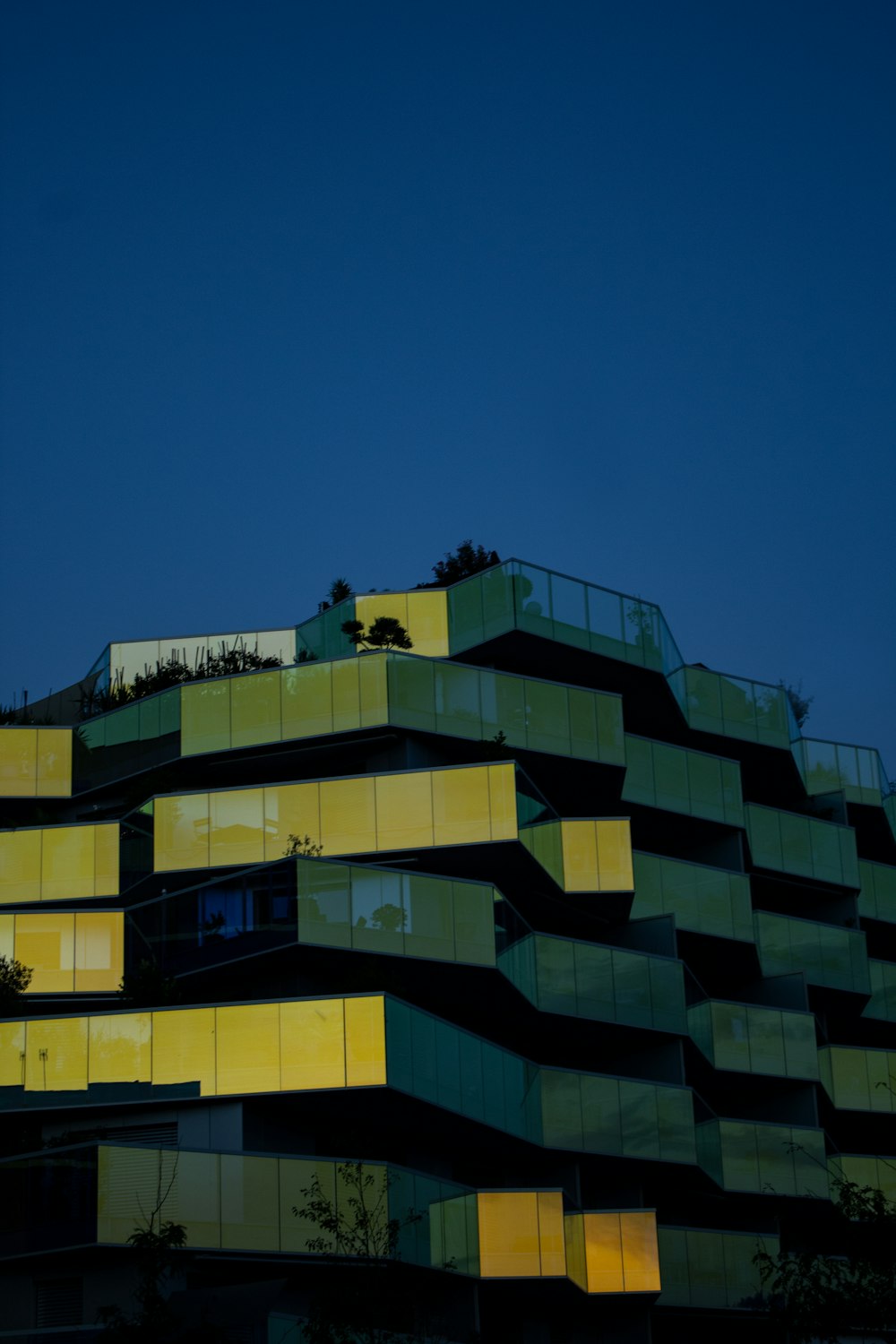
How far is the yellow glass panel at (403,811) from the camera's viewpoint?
4472 cm

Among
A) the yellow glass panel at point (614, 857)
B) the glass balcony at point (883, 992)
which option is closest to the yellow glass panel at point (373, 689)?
the yellow glass panel at point (614, 857)

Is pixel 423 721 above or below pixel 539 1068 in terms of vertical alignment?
above

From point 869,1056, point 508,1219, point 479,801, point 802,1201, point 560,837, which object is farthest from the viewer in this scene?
point 869,1056

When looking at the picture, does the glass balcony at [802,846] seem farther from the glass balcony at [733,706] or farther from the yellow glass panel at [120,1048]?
the yellow glass panel at [120,1048]

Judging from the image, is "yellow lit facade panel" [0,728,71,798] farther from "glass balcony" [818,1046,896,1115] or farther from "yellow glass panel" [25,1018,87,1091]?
"glass balcony" [818,1046,896,1115]

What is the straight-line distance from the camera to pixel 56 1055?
38594mm

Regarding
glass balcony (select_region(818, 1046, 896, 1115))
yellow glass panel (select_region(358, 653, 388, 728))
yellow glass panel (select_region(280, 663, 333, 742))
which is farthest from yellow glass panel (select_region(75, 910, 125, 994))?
glass balcony (select_region(818, 1046, 896, 1115))

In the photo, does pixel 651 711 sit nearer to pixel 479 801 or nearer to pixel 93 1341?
pixel 479 801

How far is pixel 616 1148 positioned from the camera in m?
47.1

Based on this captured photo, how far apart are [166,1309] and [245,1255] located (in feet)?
17.1

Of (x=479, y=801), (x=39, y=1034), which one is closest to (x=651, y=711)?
(x=479, y=801)

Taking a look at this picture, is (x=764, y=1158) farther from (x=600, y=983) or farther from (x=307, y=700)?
(x=307, y=700)

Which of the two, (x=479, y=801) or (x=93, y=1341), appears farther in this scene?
(x=479, y=801)

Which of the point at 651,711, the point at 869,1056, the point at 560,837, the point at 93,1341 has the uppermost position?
the point at 651,711
